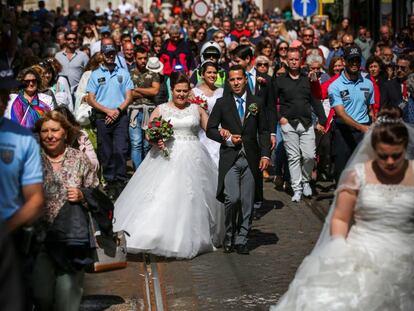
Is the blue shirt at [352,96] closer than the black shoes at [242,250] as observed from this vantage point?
No

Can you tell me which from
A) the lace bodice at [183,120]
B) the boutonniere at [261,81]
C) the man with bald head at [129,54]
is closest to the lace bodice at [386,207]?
the lace bodice at [183,120]

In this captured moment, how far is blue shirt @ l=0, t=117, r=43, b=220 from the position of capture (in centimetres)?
582

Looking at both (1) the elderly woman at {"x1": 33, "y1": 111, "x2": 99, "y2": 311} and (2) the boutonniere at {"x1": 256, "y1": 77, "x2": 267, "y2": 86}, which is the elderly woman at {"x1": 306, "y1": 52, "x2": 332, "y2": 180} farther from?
(1) the elderly woman at {"x1": 33, "y1": 111, "x2": 99, "y2": 311}

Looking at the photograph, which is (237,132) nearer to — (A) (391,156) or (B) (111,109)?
(B) (111,109)

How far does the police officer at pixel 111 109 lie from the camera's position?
14656mm

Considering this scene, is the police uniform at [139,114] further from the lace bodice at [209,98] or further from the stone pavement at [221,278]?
the stone pavement at [221,278]

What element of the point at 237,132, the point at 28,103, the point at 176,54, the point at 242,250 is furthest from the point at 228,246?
A: the point at 176,54

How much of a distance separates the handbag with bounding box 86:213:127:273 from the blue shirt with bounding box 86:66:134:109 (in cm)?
627

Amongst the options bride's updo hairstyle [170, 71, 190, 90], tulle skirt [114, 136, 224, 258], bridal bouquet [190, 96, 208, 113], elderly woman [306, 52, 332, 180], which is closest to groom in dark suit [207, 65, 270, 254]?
tulle skirt [114, 136, 224, 258]

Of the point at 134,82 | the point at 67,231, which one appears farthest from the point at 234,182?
the point at 134,82

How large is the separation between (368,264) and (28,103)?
19.0 feet

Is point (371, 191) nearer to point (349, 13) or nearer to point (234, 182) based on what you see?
point (234, 182)

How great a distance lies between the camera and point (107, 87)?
1465 centimetres

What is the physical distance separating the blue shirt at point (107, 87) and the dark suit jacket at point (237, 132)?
3.56 metres
